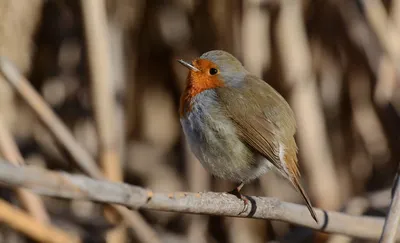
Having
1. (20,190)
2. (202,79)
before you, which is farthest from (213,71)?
(20,190)

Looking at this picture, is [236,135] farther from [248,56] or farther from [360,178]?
[360,178]

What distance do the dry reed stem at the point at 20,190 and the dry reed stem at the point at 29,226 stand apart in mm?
88

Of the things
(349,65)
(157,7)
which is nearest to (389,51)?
(349,65)

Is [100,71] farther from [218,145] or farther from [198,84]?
[218,145]

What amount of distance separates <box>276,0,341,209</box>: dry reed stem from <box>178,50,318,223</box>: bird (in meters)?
0.67

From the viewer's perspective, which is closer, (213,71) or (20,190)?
(213,71)

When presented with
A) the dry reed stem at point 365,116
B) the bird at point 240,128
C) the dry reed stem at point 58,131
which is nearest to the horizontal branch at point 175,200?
the bird at point 240,128

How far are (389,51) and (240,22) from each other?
664 millimetres

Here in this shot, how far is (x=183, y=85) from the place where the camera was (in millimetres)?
2738

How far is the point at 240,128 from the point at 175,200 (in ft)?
1.81

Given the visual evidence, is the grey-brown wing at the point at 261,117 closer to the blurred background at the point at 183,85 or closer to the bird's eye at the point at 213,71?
the bird's eye at the point at 213,71

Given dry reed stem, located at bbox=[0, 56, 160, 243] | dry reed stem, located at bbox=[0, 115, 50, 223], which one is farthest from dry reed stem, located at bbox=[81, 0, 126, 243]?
dry reed stem, located at bbox=[0, 115, 50, 223]

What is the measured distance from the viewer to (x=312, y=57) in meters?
2.71

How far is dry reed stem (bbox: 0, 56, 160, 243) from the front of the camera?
2.03 meters
